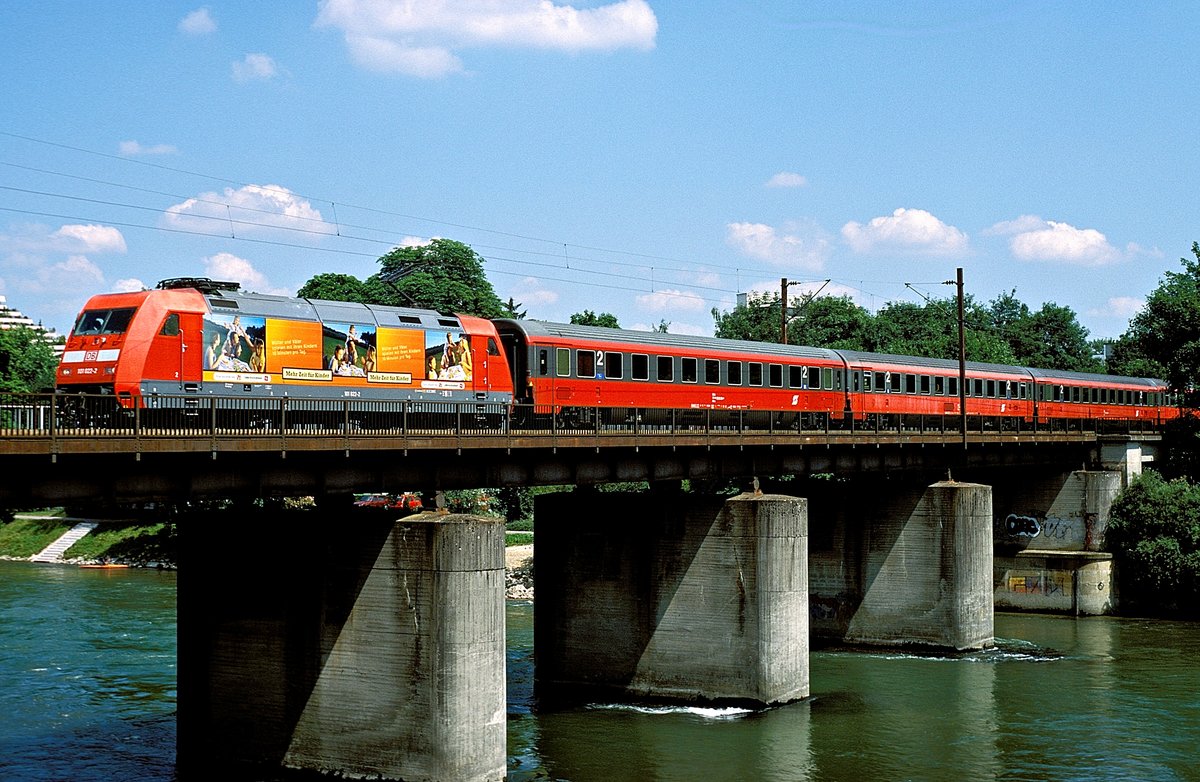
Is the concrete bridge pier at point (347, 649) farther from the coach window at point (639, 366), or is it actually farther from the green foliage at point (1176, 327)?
the green foliage at point (1176, 327)

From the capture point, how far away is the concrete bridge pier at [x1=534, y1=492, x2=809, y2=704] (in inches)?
1615

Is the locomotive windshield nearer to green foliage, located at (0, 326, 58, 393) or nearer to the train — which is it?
the train

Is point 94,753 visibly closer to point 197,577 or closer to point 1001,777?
point 197,577

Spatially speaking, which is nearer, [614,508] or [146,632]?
[614,508]

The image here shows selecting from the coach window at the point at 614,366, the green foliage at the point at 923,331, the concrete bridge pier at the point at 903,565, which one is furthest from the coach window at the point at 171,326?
the green foliage at the point at 923,331

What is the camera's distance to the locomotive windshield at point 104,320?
31.5m

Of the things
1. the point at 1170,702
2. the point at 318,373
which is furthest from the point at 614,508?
the point at 1170,702

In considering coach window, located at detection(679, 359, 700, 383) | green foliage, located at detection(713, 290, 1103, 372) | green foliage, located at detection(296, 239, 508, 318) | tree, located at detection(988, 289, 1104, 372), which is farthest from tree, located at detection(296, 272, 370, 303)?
tree, located at detection(988, 289, 1104, 372)

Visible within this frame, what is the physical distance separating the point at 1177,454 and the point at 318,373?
2202 inches

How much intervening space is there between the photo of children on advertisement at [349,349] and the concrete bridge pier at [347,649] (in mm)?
6192

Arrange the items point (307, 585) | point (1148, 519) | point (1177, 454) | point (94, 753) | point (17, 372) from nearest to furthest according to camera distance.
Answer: point (307, 585) → point (94, 753) → point (1148, 519) → point (1177, 454) → point (17, 372)

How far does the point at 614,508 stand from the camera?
43.6 m

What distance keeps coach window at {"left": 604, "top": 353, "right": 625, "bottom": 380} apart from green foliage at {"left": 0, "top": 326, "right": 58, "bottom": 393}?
1368 inches

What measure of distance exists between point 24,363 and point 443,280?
38.8 m
